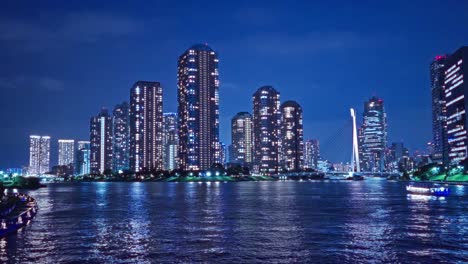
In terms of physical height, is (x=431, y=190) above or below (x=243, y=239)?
above

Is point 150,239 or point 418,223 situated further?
point 418,223

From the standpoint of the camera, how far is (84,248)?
40.0 metres

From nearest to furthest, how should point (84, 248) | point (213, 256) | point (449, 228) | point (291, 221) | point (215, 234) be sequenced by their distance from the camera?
point (213, 256)
point (84, 248)
point (215, 234)
point (449, 228)
point (291, 221)

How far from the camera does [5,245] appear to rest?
41906 mm

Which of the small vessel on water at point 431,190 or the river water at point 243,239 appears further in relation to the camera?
the small vessel on water at point 431,190

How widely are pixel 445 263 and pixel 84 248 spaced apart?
27273 millimetres

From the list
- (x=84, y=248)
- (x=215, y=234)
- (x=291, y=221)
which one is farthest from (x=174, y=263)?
(x=291, y=221)

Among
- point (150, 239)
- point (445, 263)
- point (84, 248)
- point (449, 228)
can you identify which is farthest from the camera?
point (449, 228)

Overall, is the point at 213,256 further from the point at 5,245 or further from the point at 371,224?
the point at 371,224

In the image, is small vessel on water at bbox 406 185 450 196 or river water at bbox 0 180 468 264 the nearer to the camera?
river water at bbox 0 180 468 264

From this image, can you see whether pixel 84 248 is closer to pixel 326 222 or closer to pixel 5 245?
pixel 5 245

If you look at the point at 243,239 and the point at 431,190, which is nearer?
the point at 243,239

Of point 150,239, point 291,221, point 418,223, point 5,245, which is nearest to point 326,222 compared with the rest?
point 291,221

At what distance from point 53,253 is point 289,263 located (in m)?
18.1
